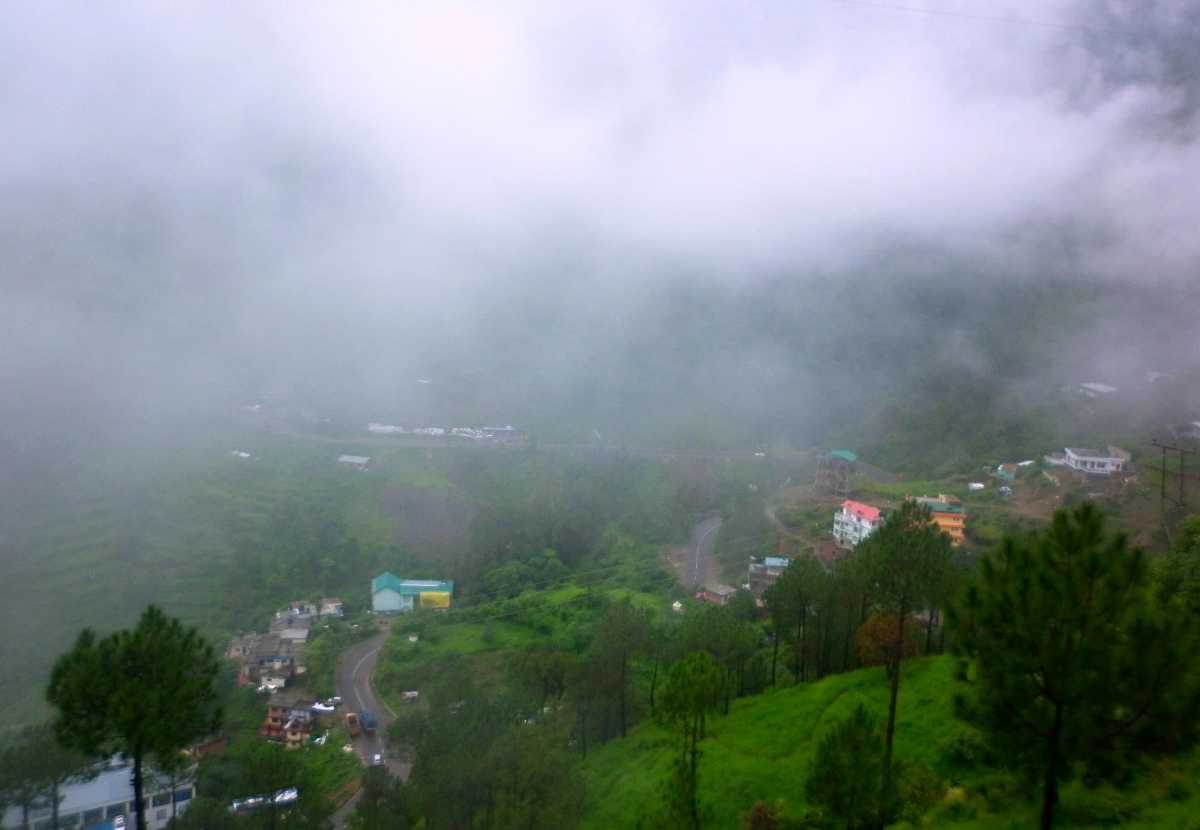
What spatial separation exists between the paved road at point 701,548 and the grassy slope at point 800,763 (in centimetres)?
1288

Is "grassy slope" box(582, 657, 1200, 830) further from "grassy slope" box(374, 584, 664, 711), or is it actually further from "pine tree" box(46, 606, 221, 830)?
"grassy slope" box(374, 584, 664, 711)

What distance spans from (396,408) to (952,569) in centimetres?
4866

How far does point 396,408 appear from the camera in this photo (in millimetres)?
56656

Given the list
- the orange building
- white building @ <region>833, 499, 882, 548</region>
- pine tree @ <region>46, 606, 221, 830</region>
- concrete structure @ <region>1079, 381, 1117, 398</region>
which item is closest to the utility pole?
the orange building

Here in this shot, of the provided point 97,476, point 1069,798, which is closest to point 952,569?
point 1069,798

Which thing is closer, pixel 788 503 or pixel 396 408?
pixel 788 503

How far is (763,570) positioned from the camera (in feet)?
101

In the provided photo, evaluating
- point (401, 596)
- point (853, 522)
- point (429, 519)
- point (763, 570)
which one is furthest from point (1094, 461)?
point (429, 519)

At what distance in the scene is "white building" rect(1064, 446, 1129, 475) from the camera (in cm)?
3194

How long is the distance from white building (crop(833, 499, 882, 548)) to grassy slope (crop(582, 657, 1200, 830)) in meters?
12.4

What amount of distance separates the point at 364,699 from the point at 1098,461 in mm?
30229

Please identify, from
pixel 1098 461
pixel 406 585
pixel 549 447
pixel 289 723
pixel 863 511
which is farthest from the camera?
pixel 549 447

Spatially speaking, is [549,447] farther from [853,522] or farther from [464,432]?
[853,522]

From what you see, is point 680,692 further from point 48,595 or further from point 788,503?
point 48,595
